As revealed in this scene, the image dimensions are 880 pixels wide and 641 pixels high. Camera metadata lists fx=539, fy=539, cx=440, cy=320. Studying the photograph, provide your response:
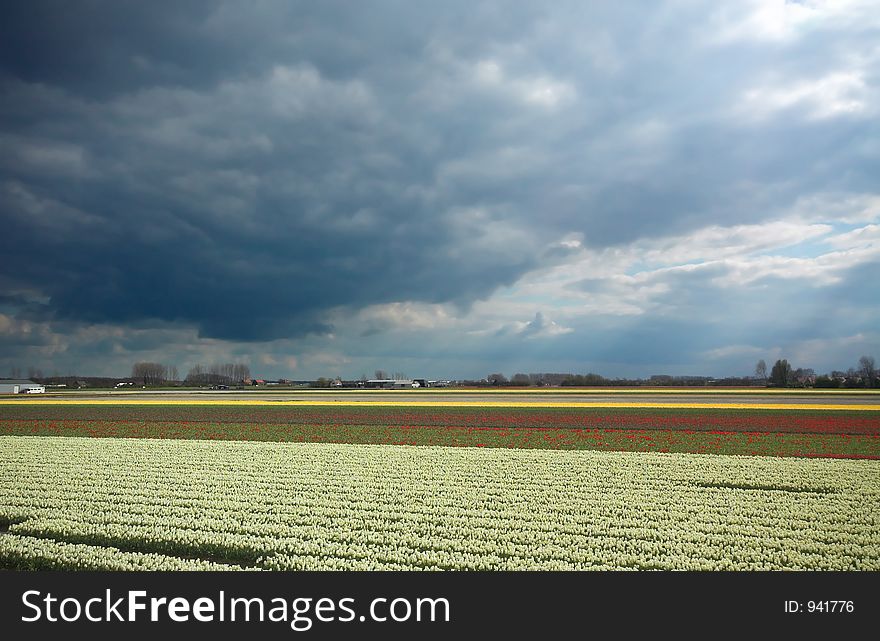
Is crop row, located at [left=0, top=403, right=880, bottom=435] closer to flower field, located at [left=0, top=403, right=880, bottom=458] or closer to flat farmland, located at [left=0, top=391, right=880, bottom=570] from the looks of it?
flower field, located at [left=0, top=403, right=880, bottom=458]

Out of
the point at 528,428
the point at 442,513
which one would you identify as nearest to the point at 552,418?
the point at 528,428

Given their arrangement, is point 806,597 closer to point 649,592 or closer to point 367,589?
point 649,592

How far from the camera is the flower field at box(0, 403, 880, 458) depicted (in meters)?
23.7

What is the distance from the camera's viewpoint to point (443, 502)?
1226cm

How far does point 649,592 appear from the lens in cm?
711

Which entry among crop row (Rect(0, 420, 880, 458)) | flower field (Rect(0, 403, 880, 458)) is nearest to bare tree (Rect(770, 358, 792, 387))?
flower field (Rect(0, 403, 880, 458))

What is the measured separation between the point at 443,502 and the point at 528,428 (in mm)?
18951

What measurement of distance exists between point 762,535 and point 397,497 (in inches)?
296

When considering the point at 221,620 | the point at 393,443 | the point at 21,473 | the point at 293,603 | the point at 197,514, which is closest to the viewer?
the point at 221,620

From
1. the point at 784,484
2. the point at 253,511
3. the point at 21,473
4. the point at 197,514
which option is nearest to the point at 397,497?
the point at 253,511

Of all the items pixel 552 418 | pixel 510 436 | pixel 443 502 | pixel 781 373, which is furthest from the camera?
pixel 781 373

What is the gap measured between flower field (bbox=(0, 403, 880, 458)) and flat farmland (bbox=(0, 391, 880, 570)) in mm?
357

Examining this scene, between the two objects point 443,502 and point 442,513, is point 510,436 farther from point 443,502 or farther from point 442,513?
point 442,513

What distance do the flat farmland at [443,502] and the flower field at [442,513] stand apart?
46 mm
